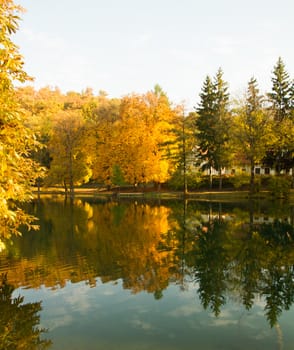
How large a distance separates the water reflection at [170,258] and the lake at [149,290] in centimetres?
5

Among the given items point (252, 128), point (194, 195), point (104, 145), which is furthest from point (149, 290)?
point (104, 145)

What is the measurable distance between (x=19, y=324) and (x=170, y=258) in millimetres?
8635

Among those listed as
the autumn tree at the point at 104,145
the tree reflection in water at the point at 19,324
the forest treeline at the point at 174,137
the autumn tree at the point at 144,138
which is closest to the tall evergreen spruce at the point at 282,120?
the forest treeline at the point at 174,137

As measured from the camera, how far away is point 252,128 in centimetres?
5275

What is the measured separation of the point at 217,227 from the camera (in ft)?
86.4

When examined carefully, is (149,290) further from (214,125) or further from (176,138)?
(214,125)

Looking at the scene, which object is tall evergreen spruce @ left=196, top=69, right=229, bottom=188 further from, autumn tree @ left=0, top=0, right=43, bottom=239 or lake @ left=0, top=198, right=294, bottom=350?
autumn tree @ left=0, top=0, right=43, bottom=239

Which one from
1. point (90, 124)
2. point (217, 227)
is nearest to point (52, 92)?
point (90, 124)

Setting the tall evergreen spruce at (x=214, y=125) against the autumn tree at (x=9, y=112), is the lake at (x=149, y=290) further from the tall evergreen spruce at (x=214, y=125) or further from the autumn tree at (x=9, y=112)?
the tall evergreen spruce at (x=214, y=125)

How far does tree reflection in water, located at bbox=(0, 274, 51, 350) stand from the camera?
9.22m

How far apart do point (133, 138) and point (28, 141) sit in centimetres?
4934

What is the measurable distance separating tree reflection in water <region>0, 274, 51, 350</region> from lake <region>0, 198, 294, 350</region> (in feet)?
0.09

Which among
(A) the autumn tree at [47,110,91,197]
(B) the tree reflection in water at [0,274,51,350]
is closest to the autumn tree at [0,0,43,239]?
(B) the tree reflection in water at [0,274,51,350]

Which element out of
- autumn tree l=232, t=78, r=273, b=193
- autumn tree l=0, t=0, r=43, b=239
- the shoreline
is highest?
autumn tree l=232, t=78, r=273, b=193
